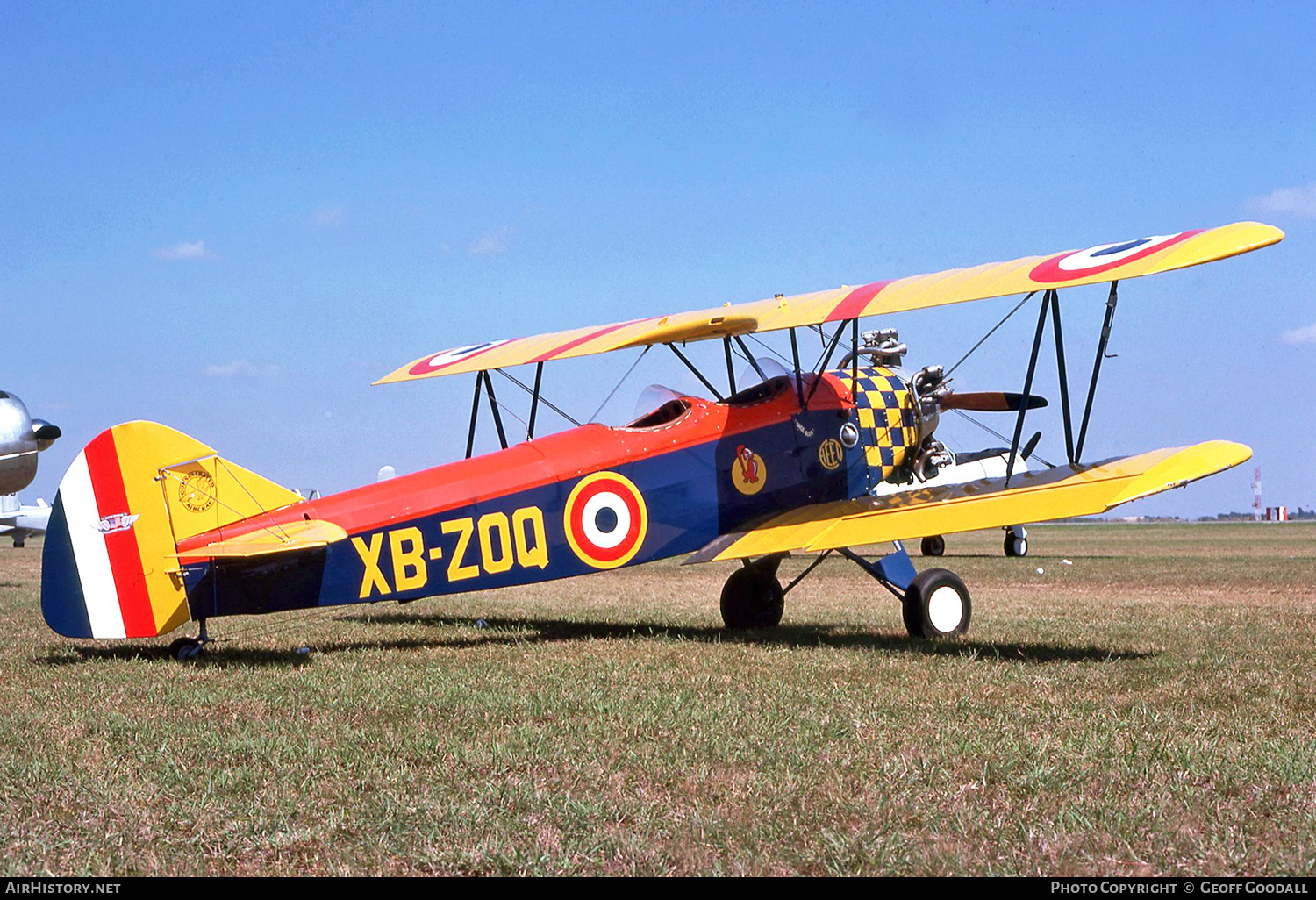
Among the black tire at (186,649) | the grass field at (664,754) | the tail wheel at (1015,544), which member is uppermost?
the black tire at (186,649)

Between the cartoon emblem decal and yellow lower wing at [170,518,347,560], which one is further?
the cartoon emblem decal

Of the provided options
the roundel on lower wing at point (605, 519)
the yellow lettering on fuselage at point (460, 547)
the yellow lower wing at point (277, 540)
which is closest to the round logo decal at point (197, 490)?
the yellow lower wing at point (277, 540)

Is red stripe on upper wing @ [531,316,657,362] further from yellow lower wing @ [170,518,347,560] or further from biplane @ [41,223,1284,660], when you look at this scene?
yellow lower wing @ [170,518,347,560]

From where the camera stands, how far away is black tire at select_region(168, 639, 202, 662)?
25.4 ft

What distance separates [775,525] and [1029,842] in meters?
5.81

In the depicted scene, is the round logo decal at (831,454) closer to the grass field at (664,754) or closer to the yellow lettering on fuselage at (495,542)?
the grass field at (664,754)

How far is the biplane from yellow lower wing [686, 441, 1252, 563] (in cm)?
2

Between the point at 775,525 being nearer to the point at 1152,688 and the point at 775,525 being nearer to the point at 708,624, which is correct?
the point at 708,624

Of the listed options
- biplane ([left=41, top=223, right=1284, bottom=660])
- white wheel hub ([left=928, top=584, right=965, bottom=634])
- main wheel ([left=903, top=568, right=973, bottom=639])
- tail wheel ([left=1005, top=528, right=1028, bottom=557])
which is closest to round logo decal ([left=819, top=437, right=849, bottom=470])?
biplane ([left=41, top=223, right=1284, bottom=660])

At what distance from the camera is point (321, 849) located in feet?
12.0

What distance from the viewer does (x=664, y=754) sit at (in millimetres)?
4801

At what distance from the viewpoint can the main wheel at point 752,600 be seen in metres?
10.4

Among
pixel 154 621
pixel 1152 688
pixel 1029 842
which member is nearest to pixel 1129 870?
pixel 1029 842

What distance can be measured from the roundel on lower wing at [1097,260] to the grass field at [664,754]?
2551 millimetres
